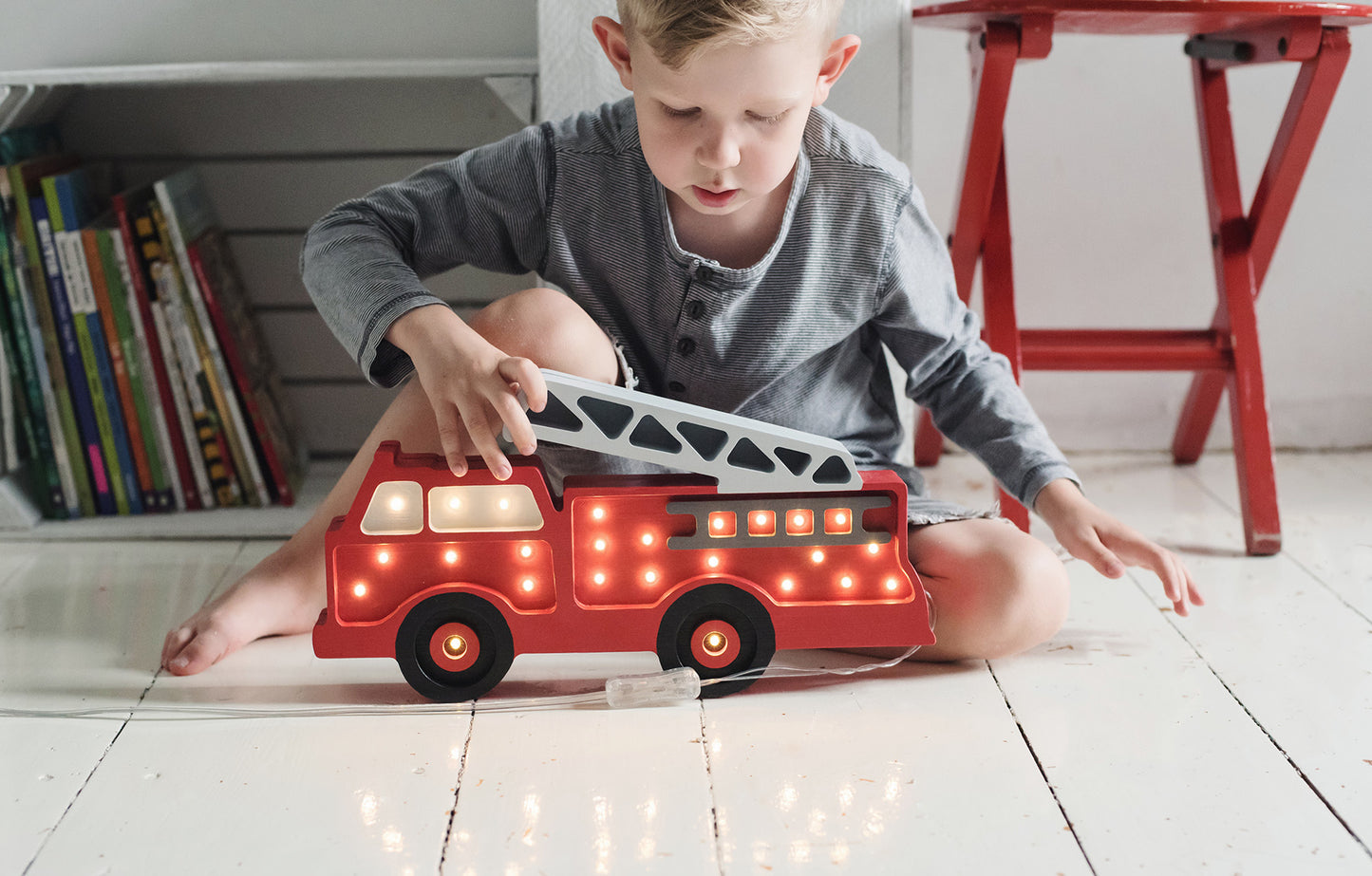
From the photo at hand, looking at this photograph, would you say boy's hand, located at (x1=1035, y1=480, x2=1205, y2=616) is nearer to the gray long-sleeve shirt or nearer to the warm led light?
the gray long-sleeve shirt

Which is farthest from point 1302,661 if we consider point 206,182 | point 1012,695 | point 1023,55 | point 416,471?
point 206,182

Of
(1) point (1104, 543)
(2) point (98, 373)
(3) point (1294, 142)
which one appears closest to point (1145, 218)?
(3) point (1294, 142)

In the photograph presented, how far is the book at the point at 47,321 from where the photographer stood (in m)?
1.20

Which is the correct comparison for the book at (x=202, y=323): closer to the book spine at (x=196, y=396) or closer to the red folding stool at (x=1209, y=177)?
the book spine at (x=196, y=396)

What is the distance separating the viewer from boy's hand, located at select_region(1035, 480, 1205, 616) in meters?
0.82

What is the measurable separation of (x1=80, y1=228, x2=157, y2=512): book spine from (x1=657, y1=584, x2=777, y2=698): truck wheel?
0.73 m

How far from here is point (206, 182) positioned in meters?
1.39

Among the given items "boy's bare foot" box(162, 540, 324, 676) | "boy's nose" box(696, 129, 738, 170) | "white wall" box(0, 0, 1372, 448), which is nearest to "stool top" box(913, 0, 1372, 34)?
"white wall" box(0, 0, 1372, 448)

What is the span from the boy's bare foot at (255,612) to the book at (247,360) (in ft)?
1.15

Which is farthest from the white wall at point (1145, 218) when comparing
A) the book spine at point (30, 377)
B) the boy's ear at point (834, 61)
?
the boy's ear at point (834, 61)

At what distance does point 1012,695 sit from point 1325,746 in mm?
205

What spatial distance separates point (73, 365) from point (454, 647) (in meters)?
0.67

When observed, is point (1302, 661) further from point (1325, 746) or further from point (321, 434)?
point (321, 434)

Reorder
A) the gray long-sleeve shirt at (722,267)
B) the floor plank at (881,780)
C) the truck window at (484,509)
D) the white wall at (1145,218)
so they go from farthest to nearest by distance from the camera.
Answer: the white wall at (1145,218) < the gray long-sleeve shirt at (722,267) < the truck window at (484,509) < the floor plank at (881,780)
